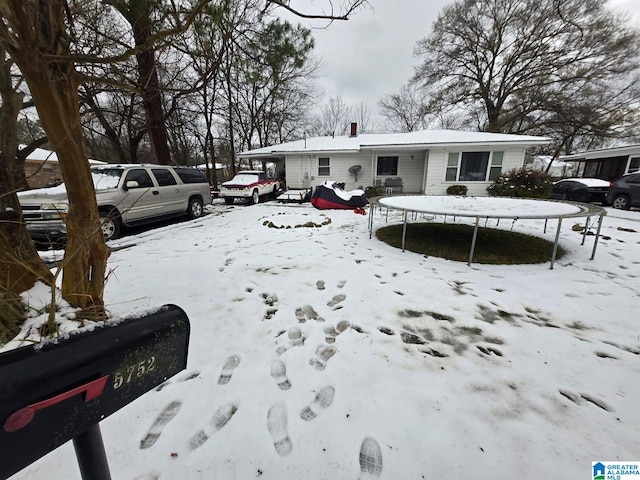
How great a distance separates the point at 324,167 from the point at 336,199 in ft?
21.0

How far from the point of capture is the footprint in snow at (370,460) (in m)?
1.43

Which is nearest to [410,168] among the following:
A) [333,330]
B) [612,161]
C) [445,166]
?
[445,166]

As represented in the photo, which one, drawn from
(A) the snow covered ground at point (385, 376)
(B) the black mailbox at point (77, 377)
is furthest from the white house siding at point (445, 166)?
(B) the black mailbox at point (77, 377)

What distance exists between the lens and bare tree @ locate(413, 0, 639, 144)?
52.4 feet

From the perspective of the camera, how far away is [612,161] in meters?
16.8

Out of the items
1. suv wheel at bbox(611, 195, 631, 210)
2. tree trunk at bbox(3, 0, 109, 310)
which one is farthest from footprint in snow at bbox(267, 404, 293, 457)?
suv wheel at bbox(611, 195, 631, 210)

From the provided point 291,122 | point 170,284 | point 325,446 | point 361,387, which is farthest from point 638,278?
point 291,122

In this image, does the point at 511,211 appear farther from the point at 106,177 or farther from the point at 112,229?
the point at 106,177

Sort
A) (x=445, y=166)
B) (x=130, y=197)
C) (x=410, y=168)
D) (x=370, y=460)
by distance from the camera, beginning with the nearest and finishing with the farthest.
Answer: (x=370, y=460) < (x=130, y=197) < (x=445, y=166) < (x=410, y=168)

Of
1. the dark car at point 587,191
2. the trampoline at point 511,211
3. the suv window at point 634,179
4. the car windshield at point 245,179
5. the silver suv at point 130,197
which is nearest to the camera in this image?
the trampoline at point 511,211

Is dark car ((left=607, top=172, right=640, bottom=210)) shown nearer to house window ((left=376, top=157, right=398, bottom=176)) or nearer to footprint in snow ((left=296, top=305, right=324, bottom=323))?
house window ((left=376, top=157, right=398, bottom=176))

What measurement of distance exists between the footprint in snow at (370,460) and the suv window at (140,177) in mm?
7486

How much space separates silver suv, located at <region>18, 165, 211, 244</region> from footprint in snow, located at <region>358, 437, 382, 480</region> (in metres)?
4.82

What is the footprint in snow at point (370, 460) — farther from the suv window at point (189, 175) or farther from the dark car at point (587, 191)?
the dark car at point (587, 191)
